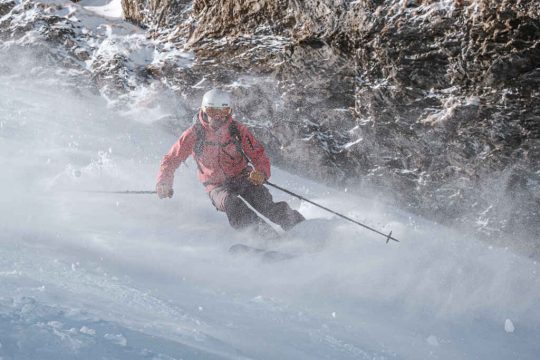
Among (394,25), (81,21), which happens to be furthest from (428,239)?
(81,21)

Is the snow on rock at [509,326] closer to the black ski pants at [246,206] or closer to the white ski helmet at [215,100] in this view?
the black ski pants at [246,206]

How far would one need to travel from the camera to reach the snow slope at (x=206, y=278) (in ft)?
10.2

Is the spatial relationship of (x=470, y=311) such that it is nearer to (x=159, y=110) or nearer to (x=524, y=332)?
(x=524, y=332)

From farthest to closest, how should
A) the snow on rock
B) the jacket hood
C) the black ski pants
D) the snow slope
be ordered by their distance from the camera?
1. the jacket hood
2. the black ski pants
3. the snow on rock
4. the snow slope

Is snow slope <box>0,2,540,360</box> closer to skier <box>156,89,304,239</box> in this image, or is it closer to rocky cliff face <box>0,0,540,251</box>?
skier <box>156,89,304,239</box>

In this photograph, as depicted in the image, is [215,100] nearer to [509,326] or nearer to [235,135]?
[235,135]

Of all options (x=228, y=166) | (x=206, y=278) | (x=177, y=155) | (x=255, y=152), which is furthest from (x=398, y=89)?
(x=206, y=278)

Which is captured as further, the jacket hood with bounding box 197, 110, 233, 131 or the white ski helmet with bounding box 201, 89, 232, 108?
the jacket hood with bounding box 197, 110, 233, 131

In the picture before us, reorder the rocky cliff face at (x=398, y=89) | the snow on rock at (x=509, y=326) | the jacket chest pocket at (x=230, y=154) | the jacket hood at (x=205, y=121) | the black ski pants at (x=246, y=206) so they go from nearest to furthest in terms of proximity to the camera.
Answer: the snow on rock at (x=509, y=326)
the black ski pants at (x=246, y=206)
the jacket hood at (x=205, y=121)
the jacket chest pocket at (x=230, y=154)
the rocky cliff face at (x=398, y=89)

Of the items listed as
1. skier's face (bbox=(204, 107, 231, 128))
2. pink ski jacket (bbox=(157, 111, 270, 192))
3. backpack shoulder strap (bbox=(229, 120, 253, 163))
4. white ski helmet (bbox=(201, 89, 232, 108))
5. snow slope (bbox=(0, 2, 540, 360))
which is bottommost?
snow slope (bbox=(0, 2, 540, 360))

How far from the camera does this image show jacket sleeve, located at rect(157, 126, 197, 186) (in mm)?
6316

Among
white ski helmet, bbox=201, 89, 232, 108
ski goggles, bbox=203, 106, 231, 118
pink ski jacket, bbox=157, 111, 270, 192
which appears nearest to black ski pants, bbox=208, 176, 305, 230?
pink ski jacket, bbox=157, 111, 270, 192

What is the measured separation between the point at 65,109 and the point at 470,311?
8609 mm

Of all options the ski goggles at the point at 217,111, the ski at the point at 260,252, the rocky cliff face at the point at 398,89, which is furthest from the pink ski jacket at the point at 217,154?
the rocky cliff face at the point at 398,89
